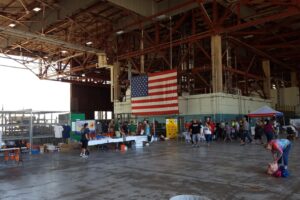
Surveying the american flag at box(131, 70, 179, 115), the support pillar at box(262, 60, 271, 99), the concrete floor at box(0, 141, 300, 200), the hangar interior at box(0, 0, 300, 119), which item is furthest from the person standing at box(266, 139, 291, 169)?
the support pillar at box(262, 60, 271, 99)

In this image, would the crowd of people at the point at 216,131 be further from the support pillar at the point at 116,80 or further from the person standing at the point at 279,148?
the support pillar at the point at 116,80

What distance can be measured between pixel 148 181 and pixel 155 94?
16.8 metres

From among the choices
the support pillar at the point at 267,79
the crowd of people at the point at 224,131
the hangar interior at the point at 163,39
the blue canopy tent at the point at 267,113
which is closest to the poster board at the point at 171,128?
the hangar interior at the point at 163,39

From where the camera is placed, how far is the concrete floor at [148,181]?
6.59 m

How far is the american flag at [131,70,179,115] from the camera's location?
76.2 ft

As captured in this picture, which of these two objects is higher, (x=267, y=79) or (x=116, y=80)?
(x=267, y=79)

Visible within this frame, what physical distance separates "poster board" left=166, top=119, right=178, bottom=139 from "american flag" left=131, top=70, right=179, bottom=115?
1350 mm

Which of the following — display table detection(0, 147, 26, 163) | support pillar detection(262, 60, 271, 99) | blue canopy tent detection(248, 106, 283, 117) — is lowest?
display table detection(0, 147, 26, 163)

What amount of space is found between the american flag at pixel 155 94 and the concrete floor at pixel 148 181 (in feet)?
39.9

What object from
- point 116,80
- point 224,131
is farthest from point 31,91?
point 224,131

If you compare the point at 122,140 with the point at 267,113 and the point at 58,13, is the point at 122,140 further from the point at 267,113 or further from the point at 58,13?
the point at 58,13

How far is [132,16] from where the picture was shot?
26.8 meters

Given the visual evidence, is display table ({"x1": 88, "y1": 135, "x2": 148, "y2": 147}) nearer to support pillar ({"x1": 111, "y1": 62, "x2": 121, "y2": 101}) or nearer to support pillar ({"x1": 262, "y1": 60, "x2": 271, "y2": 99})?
support pillar ({"x1": 111, "y1": 62, "x2": 121, "y2": 101})

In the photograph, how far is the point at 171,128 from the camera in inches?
974
